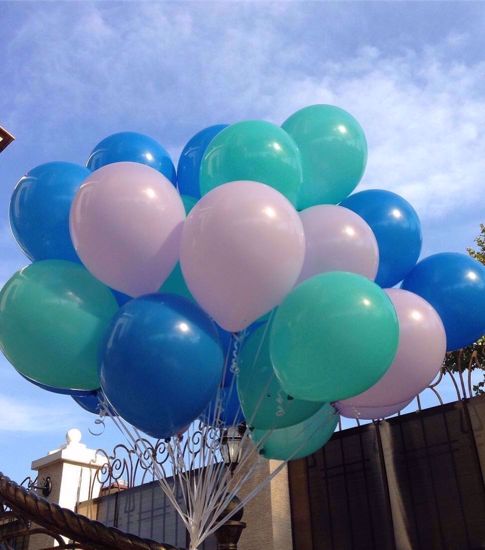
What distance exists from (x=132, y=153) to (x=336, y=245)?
150 centimetres

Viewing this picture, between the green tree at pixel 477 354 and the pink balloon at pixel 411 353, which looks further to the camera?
the green tree at pixel 477 354

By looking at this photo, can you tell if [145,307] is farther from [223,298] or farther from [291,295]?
[291,295]

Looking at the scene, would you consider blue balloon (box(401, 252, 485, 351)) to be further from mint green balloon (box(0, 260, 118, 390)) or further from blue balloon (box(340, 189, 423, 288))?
mint green balloon (box(0, 260, 118, 390))

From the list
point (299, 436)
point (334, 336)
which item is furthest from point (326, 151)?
point (299, 436)

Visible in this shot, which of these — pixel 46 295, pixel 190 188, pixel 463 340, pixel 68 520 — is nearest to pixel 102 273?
pixel 46 295

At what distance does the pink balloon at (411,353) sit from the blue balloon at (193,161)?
1459 millimetres

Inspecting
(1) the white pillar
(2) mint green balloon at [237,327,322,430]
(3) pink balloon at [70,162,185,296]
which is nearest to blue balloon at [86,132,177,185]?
(3) pink balloon at [70,162,185,296]

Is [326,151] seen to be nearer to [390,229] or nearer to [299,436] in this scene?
[390,229]

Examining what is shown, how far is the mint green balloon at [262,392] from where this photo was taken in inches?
139

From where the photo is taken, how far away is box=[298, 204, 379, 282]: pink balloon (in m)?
3.45

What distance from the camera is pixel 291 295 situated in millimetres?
3207

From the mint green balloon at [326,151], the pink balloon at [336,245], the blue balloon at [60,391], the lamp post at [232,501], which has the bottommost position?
the lamp post at [232,501]

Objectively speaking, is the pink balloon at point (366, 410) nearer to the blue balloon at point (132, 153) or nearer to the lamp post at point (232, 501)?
the lamp post at point (232, 501)

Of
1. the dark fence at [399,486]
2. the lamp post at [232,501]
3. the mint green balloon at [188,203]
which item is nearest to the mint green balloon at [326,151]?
the mint green balloon at [188,203]
